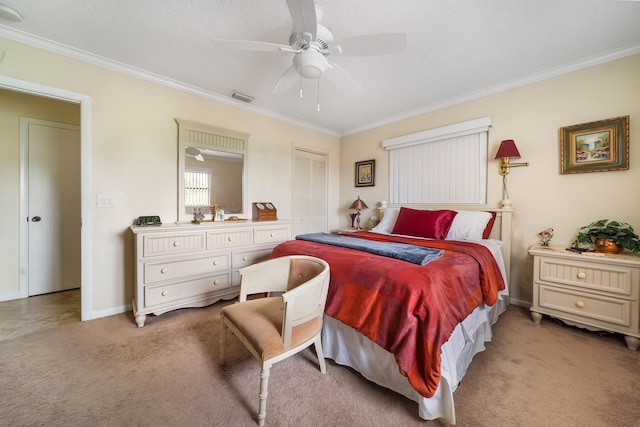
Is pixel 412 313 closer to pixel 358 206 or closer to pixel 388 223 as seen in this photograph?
pixel 388 223

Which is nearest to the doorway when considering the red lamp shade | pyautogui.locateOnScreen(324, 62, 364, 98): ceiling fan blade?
pyautogui.locateOnScreen(324, 62, 364, 98): ceiling fan blade

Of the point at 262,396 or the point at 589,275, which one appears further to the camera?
the point at 589,275

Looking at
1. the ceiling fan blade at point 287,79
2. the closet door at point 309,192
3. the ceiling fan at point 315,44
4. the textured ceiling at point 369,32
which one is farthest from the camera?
the closet door at point 309,192

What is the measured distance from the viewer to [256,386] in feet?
4.91

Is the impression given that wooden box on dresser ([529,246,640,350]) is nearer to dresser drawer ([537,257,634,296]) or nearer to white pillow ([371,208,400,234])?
dresser drawer ([537,257,634,296])

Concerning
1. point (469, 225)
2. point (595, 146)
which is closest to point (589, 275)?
point (469, 225)

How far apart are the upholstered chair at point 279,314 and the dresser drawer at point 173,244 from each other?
1.15m

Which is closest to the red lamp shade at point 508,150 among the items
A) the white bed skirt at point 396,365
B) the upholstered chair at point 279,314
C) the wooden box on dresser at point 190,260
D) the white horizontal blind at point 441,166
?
the white horizontal blind at point 441,166

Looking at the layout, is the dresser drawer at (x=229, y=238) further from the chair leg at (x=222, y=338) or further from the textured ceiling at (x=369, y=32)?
the textured ceiling at (x=369, y=32)

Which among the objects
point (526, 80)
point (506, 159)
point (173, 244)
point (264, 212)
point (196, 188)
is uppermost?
point (526, 80)

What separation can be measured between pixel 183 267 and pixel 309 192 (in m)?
2.35

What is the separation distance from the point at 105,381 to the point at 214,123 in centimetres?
276

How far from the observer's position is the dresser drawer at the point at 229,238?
8.55 ft

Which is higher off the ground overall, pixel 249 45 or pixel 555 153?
pixel 249 45
